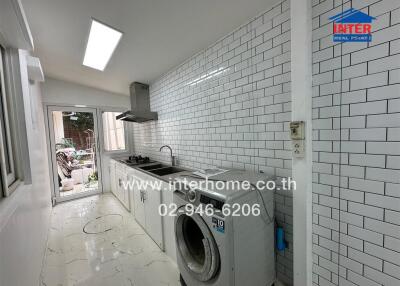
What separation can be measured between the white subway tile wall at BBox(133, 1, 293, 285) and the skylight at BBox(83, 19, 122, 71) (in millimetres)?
873

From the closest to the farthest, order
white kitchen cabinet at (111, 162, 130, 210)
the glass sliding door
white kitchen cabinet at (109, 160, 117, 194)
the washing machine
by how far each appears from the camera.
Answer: the washing machine
white kitchen cabinet at (111, 162, 130, 210)
the glass sliding door
white kitchen cabinet at (109, 160, 117, 194)

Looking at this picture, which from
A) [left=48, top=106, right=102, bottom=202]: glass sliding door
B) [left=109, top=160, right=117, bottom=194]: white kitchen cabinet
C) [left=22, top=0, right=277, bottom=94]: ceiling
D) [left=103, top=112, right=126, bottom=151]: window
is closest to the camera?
[left=22, top=0, right=277, bottom=94]: ceiling

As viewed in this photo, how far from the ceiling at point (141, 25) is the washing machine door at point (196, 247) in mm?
1575

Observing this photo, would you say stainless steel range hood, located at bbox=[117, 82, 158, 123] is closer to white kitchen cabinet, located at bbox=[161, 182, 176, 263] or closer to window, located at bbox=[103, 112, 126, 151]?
window, located at bbox=[103, 112, 126, 151]

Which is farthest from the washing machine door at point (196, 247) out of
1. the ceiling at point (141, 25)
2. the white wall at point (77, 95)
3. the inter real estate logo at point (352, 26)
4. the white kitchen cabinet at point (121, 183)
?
the white wall at point (77, 95)

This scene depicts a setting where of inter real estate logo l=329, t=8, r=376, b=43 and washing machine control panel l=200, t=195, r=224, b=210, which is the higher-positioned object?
inter real estate logo l=329, t=8, r=376, b=43

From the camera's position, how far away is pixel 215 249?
115cm

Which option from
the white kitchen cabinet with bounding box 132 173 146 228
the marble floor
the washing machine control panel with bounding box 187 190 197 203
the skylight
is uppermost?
the skylight

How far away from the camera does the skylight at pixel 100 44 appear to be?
1.76 metres

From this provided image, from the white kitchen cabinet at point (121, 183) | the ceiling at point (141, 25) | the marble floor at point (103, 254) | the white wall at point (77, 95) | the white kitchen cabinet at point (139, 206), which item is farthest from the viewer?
the white wall at point (77, 95)

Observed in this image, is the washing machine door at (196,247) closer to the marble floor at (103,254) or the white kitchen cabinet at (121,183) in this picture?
the marble floor at (103,254)

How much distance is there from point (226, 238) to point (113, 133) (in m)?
Result: 3.98

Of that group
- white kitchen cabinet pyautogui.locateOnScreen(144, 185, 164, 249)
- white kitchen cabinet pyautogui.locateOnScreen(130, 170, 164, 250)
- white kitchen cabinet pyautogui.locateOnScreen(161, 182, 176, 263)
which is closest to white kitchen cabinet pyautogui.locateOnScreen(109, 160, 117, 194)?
white kitchen cabinet pyautogui.locateOnScreen(130, 170, 164, 250)

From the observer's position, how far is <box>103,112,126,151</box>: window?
4.17 metres
